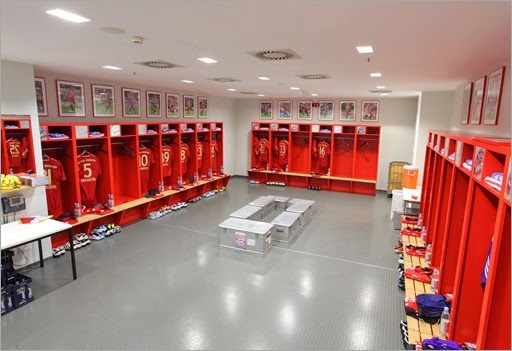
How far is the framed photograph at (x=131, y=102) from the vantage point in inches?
260

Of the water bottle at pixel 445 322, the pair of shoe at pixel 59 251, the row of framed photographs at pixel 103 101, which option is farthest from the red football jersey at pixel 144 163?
the water bottle at pixel 445 322

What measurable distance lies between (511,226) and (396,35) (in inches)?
64.5

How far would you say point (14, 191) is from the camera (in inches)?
160

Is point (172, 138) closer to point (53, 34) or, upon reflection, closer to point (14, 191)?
point (14, 191)

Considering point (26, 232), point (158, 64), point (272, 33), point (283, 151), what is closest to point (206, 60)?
point (158, 64)

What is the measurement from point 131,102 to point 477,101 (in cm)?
612

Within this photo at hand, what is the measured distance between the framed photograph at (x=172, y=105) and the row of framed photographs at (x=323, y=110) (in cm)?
320

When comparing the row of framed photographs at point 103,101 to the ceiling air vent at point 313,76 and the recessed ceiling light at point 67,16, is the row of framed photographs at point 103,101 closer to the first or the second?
the recessed ceiling light at point 67,16

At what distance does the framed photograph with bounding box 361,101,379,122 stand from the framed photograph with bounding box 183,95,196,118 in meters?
4.84

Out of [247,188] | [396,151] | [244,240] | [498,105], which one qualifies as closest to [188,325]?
[244,240]

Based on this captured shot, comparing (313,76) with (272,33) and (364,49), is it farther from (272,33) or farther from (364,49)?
(272,33)

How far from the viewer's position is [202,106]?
30.4ft

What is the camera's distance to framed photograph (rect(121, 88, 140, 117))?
6603mm

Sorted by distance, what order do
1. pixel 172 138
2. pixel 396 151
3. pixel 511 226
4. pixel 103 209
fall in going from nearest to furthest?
pixel 511 226, pixel 103 209, pixel 172 138, pixel 396 151
